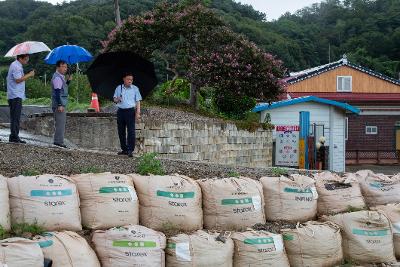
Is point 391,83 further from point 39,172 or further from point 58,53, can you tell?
point 39,172

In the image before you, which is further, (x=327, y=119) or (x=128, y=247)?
(x=327, y=119)

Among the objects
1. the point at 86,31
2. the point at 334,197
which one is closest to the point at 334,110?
the point at 86,31

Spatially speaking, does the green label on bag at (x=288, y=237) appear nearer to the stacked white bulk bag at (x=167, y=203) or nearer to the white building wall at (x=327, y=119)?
the stacked white bulk bag at (x=167, y=203)

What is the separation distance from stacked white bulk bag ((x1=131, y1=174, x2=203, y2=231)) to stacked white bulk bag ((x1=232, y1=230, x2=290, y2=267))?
471 mm

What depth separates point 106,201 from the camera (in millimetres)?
6059

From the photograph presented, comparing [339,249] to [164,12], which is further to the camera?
[164,12]

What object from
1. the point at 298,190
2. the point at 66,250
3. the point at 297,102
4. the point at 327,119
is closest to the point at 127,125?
the point at 298,190

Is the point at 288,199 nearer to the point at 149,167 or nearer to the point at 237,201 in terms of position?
the point at 237,201

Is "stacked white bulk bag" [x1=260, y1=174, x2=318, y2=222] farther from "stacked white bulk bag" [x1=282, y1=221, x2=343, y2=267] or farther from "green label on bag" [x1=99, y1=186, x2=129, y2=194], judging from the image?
"green label on bag" [x1=99, y1=186, x2=129, y2=194]

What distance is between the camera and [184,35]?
699 inches

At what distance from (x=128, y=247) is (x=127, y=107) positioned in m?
3.97

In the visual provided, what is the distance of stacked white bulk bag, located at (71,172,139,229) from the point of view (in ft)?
19.7

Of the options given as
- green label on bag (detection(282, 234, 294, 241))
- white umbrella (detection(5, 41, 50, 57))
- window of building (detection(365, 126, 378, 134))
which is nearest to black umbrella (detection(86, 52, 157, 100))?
white umbrella (detection(5, 41, 50, 57))

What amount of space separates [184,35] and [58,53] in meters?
6.49
